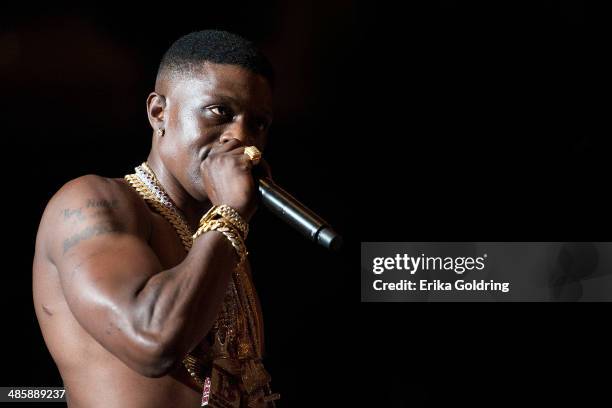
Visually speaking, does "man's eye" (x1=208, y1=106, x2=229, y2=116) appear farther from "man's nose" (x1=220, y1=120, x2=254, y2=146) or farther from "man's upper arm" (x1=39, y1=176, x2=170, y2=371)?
"man's upper arm" (x1=39, y1=176, x2=170, y2=371)

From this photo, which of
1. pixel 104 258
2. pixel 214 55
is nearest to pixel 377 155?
pixel 214 55

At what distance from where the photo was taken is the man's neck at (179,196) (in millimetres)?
1604

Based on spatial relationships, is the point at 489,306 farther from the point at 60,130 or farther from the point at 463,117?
the point at 60,130

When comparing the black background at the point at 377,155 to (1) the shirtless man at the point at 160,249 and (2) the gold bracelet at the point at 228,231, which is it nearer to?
(1) the shirtless man at the point at 160,249

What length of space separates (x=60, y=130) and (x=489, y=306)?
57.8 inches

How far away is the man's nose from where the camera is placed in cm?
152

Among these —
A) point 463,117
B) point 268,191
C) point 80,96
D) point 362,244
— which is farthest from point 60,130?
point 268,191

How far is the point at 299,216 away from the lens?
1366 millimetres

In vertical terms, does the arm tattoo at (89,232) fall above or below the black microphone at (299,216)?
below

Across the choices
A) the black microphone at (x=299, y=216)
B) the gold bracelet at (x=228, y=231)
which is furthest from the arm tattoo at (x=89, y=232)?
the black microphone at (x=299, y=216)

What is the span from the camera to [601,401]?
2773 mm

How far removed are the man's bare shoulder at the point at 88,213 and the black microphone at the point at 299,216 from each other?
21cm

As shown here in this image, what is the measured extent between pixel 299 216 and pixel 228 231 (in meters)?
0.12

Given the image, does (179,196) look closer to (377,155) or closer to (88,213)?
(88,213)
